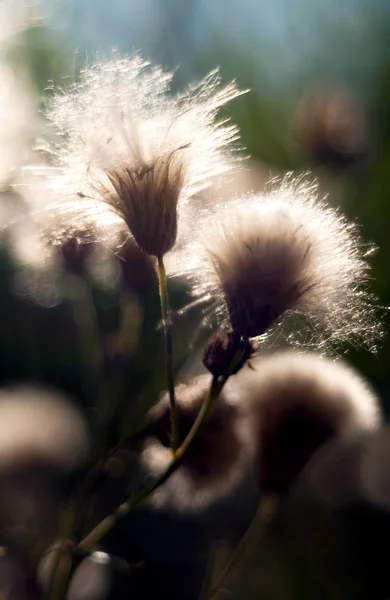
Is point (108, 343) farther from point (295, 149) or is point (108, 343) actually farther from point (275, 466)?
Result: point (295, 149)

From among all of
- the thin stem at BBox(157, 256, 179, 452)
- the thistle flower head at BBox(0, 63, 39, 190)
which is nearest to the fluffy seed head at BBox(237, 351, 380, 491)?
the thin stem at BBox(157, 256, 179, 452)

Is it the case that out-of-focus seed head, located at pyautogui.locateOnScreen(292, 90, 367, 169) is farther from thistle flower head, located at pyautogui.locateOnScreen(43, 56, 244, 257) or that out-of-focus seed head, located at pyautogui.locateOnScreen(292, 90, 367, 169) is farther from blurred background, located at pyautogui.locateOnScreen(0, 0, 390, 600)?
thistle flower head, located at pyautogui.locateOnScreen(43, 56, 244, 257)

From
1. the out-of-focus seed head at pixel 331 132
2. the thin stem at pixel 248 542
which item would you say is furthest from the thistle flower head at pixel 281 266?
the out-of-focus seed head at pixel 331 132

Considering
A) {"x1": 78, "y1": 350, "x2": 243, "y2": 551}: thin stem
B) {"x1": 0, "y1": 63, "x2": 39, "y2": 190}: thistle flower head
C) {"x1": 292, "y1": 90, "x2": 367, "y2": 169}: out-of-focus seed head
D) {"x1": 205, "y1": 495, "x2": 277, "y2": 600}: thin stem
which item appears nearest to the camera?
{"x1": 78, "y1": 350, "x2": 243, "y2": 551}: thin stem

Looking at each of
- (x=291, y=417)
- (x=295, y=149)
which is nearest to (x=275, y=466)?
(x=291, y=417)

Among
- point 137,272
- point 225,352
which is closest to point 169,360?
point 225,352

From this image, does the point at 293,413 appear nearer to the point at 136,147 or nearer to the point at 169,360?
the point at 169,360
